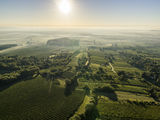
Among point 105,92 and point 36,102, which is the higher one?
point 105,92

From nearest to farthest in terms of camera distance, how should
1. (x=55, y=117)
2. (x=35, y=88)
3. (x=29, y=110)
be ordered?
(x=55, y=117) < (x=29, y=110) < (x=35, y=88)

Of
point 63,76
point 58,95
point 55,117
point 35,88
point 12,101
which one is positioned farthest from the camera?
point 63,76

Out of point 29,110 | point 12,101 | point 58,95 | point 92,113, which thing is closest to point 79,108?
point 92,113

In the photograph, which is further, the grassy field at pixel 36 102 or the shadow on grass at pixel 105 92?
the shadow on grass at pixel 105 92

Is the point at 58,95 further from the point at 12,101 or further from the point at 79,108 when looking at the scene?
the point at 12,101

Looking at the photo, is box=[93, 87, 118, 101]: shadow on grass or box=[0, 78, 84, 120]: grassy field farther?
box=[93, 87, 118, 101]: shadow on grass

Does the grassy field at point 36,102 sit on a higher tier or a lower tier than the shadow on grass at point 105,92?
lower

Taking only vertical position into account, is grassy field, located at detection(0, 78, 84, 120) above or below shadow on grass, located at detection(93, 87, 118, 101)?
below

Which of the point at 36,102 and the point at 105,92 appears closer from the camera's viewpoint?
the point at 36,102
